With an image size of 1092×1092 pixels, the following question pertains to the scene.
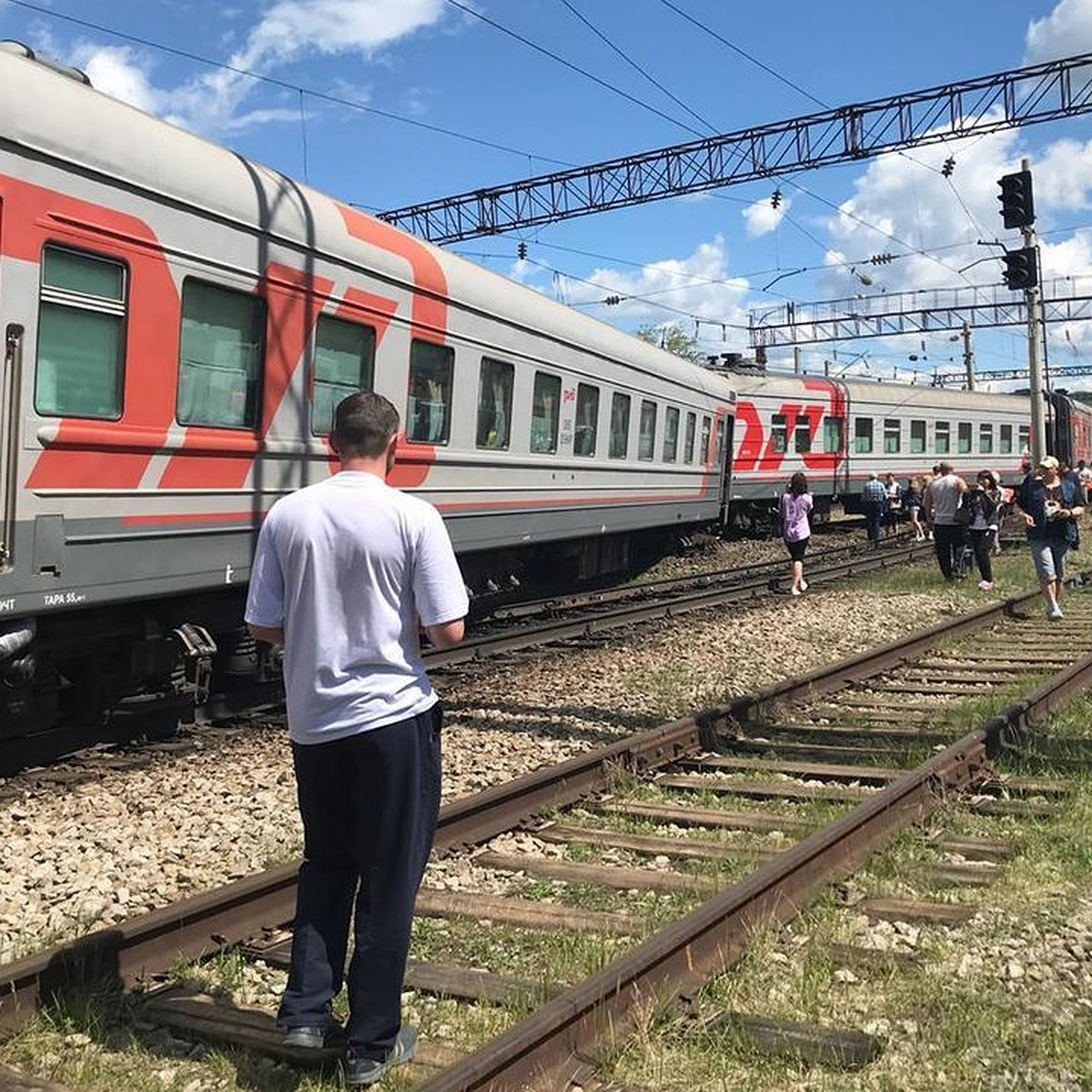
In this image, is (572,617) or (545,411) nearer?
(545,411)

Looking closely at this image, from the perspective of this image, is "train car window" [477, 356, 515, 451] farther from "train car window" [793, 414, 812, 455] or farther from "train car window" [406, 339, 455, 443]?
"train car window" [793, 414, 812, 455]

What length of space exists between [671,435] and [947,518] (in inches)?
158

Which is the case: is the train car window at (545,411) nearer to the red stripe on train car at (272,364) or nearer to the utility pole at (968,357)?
the red stripe on train car at (272,364)

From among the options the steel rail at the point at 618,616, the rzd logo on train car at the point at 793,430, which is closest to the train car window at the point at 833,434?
the rzd logo on train car at the point at 793,430

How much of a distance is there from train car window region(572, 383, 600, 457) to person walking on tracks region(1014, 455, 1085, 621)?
15.3 feet

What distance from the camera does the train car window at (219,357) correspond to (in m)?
6.75

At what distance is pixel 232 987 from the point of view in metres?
3.92

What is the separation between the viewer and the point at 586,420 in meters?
13.1

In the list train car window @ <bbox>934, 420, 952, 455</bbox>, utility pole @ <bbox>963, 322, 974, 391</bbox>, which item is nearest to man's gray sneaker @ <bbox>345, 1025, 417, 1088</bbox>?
train car window @ <bbox>934, 420, 952, 455</bbox>

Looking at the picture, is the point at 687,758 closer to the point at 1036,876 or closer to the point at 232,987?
the point at 1036,876

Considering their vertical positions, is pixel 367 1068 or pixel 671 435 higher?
pixel 671 435

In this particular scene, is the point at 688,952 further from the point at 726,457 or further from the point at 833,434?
the point at 833,434

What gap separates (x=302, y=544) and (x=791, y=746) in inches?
192

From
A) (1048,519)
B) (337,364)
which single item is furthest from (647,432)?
(337,364)
